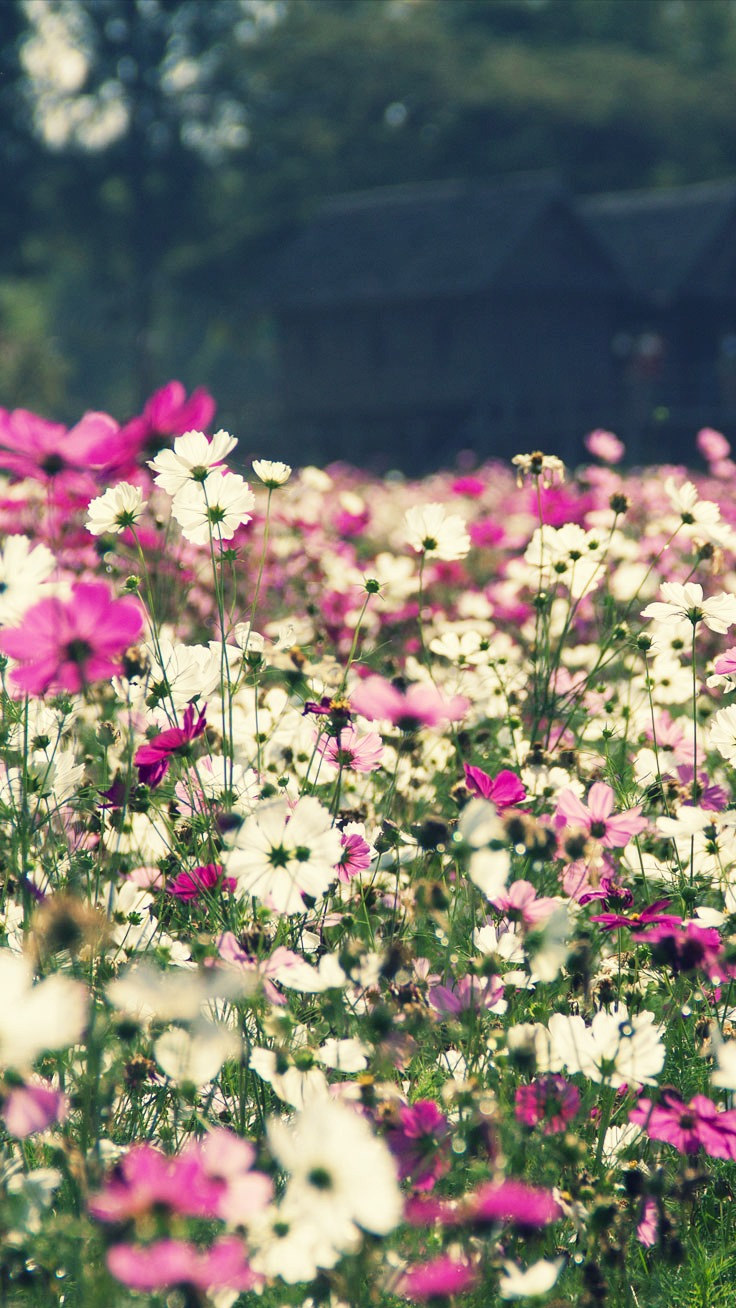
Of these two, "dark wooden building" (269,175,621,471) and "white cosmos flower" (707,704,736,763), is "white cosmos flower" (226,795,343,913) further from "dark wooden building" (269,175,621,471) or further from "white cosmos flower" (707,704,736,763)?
"dark wooden building" (269,175,621,471)

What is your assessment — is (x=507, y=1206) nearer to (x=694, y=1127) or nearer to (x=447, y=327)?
(x=694, y=1127)

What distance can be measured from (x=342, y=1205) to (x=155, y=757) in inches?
27.7

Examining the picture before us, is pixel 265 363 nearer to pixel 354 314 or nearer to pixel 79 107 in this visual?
pixel 79 107

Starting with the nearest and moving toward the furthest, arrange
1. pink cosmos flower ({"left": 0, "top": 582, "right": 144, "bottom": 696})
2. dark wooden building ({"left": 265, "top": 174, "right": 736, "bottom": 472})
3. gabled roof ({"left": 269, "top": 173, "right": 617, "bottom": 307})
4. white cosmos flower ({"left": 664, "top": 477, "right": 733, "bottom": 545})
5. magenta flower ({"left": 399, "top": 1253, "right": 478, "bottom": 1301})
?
1. magenta flower ({"left": 399, "top": 1253, "right": 478, "bottom": 1301})
2. pink cosmos flower ({"left": 0, "top": 582, "right": 144, "bottom": 696})
3. white cosmos flower ({"left": 664, "top": 477, "right": 733, "bottom": 545})
4. dark wooden building ({"left": 265, "top": 174, "right": 736, "bottom": 472})
5. gabled roof ({"left": 269, "top": 173, "right": 617, "bottom": 307})

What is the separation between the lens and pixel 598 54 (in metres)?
32.0

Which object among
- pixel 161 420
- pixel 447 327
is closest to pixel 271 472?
pixel 161 420

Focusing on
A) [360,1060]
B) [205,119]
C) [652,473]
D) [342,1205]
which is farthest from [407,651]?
[205,119]

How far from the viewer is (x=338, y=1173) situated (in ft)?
3.09

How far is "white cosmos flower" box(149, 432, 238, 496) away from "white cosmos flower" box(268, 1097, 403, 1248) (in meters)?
0.96

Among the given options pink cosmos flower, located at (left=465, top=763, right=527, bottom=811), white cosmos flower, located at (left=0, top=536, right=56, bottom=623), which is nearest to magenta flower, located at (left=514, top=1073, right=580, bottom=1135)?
pink cosmos flower, located at (left=465, top=763, right=527, bottom=811)

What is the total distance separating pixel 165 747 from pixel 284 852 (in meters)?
0.23

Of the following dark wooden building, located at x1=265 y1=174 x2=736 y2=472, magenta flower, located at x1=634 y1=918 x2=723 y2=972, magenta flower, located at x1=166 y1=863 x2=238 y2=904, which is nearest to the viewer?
magenta flower, located at x1=634 y1=918 x2=723 y2=972

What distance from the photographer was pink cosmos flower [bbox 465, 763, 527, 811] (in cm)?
161

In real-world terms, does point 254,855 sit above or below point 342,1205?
above
